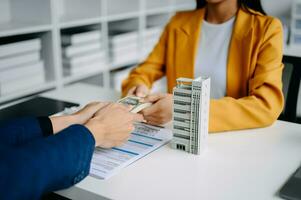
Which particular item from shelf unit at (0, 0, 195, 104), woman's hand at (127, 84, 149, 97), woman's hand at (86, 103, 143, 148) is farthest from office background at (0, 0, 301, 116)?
woman's hand at (86, 103, 143, 148)

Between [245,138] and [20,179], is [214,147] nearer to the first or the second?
[245,138]

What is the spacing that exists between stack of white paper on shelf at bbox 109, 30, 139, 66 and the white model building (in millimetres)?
1904

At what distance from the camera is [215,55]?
5.41 feet

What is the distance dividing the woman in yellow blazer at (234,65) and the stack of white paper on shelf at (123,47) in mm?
1167

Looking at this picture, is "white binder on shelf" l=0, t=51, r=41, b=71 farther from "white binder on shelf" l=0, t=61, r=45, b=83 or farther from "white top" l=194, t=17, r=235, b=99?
"white top" l=194, t=17, r=235, b=99

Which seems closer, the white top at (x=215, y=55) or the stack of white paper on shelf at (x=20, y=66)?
the white top at (x=215, y=55)

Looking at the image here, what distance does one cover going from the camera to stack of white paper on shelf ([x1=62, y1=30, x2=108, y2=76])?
2574 mm

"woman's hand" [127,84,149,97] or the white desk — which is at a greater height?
"woman's hand" [127,84,149,97]

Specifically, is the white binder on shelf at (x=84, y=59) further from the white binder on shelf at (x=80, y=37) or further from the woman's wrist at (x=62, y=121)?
the woman's wrist at (x=62, y=121)

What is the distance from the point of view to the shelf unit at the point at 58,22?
229 cm

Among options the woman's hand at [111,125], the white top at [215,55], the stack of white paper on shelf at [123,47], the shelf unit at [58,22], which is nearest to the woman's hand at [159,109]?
the woman's hand at [111,125]

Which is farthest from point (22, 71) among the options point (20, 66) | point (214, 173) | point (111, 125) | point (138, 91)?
point (214, 173)

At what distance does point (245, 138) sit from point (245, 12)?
0.62 metres

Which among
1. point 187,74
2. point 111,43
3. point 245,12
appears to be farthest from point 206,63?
point 111,43
